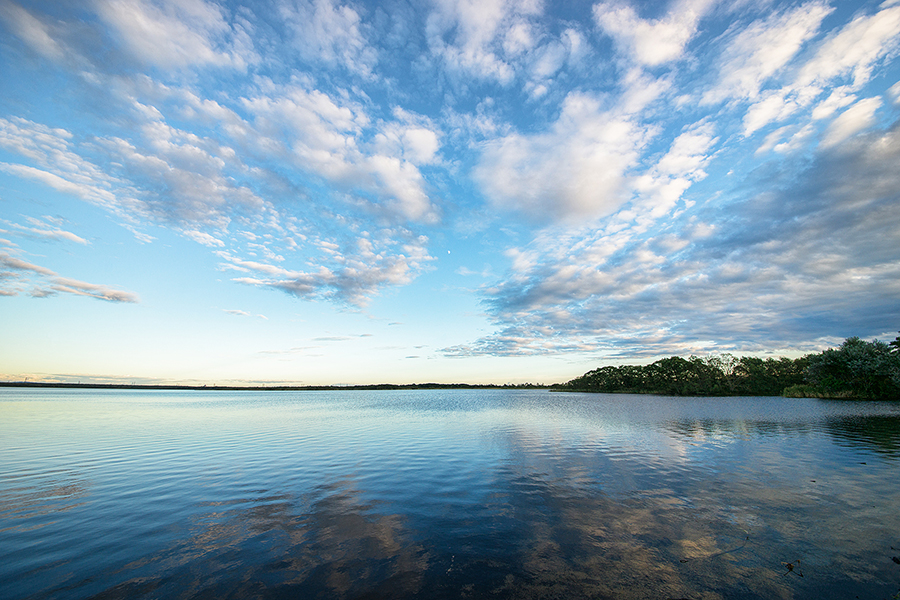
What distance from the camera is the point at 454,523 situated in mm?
14312

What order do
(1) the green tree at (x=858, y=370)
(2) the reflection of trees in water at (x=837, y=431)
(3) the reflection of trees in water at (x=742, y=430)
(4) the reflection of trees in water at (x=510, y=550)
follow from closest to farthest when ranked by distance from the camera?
(4) the reflection of trees in water at (x=510, y=550), (2) the reflection of trees in water at (x=837, y=431), (3) the reflection of trees in water at (x=742, y=430), (1) the green tree at (x=858, y=370)

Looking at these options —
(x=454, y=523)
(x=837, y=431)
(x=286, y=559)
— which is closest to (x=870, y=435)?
(x=837, y=431)

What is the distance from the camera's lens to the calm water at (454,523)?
984cm

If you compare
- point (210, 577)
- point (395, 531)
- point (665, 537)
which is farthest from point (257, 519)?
→ point (665, 537)

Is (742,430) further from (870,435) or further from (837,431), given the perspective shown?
(870,435)

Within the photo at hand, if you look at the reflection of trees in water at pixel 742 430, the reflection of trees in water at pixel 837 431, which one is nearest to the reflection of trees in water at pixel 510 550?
the reflection of trees in water at pixel 837 431

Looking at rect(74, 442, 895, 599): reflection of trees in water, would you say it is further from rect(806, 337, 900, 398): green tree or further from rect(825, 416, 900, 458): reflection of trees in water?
rect(806, 337, 900, 398): green tree

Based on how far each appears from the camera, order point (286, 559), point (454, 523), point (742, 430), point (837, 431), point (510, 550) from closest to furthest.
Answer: point (286, 559) → point (510, 550) → point (454, 523) → point (837, 431) → point (742, 430)

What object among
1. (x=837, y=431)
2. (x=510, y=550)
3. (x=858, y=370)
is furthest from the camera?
(x=858, y=370)

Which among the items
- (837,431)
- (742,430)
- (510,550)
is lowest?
(510,550)

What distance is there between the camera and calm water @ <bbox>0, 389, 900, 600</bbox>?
9.84 m

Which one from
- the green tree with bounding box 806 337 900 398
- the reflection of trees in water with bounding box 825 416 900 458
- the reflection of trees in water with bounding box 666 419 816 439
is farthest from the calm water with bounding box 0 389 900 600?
the green tree with bounding box 806 337 900 398

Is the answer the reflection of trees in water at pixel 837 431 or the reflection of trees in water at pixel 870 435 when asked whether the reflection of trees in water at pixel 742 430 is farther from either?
the reflection of trees in water at pixel 870 435

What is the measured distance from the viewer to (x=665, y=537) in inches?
496
